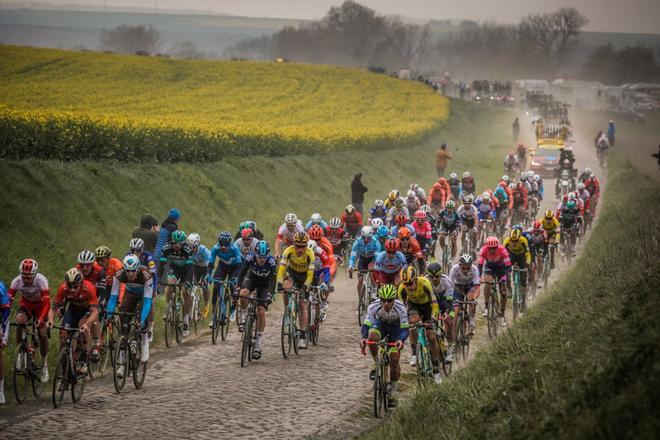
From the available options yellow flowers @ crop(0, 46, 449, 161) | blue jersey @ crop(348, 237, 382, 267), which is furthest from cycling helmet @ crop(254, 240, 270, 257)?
yellow flowers @ crop(0, 46, 449, 161)

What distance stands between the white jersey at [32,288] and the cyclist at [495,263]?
854cm

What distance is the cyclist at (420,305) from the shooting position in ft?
48.6

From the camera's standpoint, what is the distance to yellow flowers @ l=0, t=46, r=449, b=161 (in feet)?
95.9

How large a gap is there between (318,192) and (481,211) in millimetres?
12903

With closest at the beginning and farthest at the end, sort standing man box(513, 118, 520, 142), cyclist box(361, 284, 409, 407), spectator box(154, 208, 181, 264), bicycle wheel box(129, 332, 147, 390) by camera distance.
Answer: cyclist box(361, 284, 409, 407)
bicycle wheel box(129, 332, 147, 390)
spectator box(154, 208, 181, 264)
standing man box(513, 118, 520, 142)

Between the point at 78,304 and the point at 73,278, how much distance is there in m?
0.52

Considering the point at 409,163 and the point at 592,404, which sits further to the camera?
the point at 409,163

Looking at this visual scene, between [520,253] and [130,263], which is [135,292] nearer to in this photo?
[130,263]

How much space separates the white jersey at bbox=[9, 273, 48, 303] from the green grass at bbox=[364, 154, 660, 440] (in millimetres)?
5466

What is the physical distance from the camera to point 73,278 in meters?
14.1

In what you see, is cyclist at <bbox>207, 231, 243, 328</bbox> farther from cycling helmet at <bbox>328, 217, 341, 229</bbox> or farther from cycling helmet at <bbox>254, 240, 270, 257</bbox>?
cycling helmet at <bbox>328, 217, 341, 229</bbox>

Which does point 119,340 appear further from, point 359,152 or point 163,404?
point 359,152

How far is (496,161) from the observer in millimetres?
60844

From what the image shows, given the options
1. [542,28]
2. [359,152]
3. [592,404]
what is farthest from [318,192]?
[542,28]
